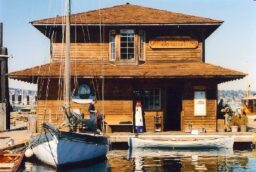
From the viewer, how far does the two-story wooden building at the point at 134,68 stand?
28.5 metres

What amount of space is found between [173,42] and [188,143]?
8.71 meters

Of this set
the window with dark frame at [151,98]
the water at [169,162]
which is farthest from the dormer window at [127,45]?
the water at [169,162]

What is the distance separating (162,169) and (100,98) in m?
11.2

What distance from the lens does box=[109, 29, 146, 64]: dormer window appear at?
1198 inches

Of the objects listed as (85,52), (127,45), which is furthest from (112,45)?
(85,52)

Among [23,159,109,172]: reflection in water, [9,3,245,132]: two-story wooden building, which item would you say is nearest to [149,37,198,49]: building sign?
[9,3,245,132]: two-story wooden building

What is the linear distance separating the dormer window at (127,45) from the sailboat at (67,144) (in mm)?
9606

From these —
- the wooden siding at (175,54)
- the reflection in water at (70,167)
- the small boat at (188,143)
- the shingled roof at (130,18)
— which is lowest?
the reflection in water at (70,167)

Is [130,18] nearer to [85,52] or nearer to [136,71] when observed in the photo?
[85,52]

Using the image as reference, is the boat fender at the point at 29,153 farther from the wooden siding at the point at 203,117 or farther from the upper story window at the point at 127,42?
the upper story window at the point at 127,42

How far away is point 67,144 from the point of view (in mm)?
18562

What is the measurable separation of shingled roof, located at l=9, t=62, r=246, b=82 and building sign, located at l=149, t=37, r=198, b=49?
1.28 metres

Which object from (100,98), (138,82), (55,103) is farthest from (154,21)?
(55,103)

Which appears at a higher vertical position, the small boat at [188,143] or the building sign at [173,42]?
the building sign at [173,42]
